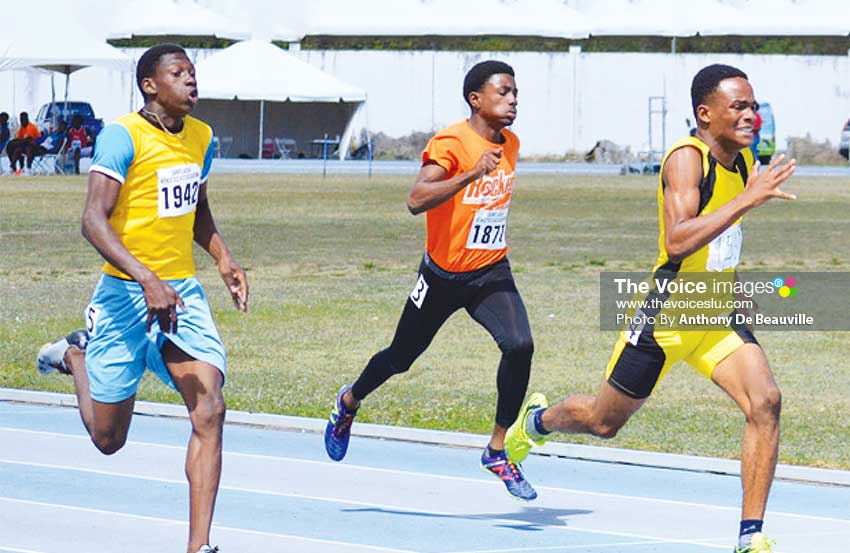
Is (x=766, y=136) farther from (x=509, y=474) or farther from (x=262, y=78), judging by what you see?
(x=509, y=474)

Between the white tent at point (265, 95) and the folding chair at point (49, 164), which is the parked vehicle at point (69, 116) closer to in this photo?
the folding chair at point (49, 164)

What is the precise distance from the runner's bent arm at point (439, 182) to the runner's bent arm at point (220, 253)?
113 centimetres

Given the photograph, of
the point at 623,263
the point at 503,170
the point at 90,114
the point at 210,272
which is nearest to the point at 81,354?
the point at 503,170

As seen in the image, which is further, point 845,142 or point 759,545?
point 845,142

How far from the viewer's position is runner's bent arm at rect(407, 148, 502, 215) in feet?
26.9

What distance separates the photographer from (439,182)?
8484 mm

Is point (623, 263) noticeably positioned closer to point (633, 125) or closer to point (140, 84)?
point (140, 84)

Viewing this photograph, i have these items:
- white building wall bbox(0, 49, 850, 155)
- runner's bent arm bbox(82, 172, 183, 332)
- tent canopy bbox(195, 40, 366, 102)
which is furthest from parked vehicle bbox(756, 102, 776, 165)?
runner's bent arm bbox(82, 172, 183, 332)

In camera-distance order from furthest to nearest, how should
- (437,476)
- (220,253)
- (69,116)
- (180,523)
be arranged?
(69,116), (437,476), (180,523), (220,253)

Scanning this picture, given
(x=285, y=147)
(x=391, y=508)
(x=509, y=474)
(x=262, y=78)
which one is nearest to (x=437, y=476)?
(x=509, y=474)

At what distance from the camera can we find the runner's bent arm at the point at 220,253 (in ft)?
24.8

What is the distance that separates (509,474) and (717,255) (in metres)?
1.78

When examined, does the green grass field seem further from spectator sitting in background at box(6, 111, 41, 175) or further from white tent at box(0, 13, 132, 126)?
spectator sitting in background at box(6, 111, 41, 175)

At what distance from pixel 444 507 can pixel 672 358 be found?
60.2 inches
